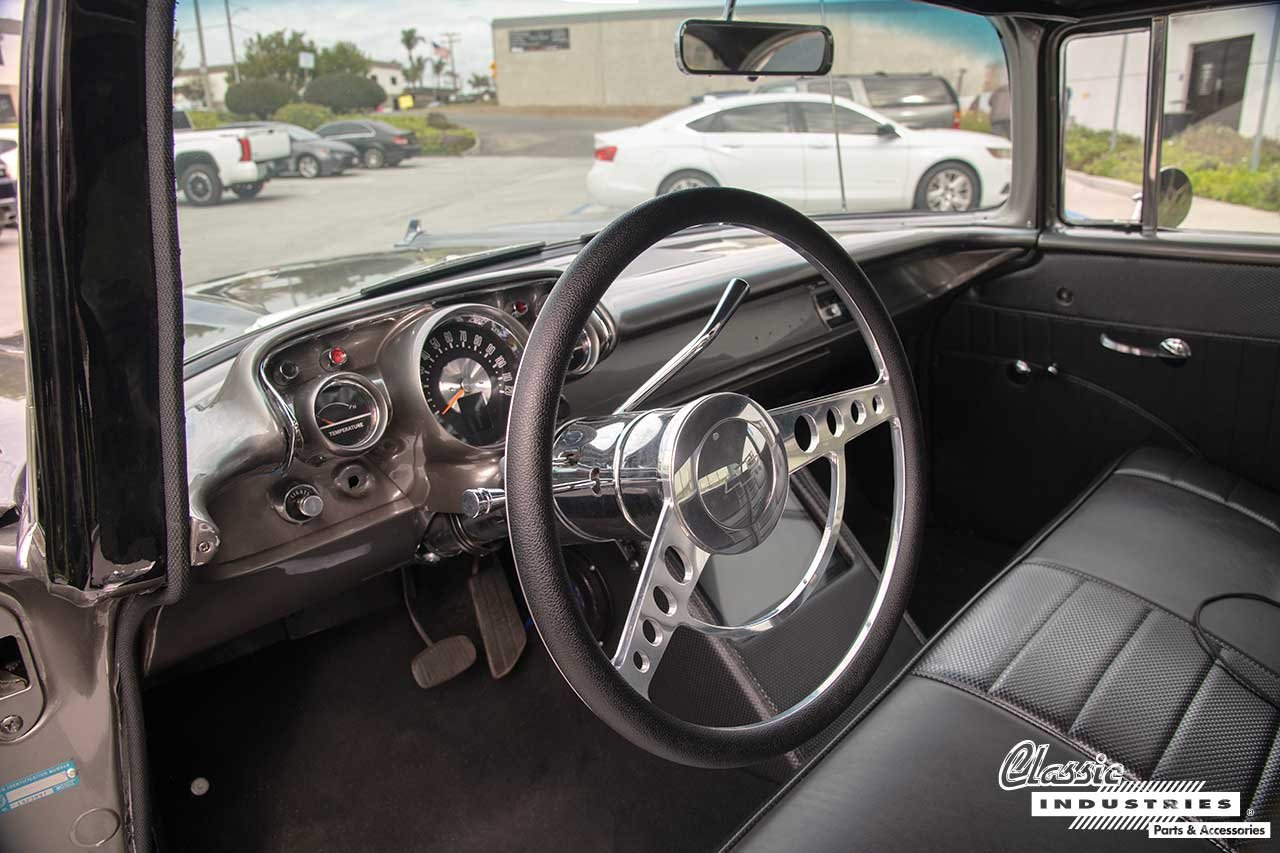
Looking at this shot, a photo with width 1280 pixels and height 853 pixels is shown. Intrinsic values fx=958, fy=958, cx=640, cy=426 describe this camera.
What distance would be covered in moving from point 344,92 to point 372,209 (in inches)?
10.4

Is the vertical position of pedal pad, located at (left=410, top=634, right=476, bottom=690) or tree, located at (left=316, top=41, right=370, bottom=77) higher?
tree, located at (left=316, top=41, right=370, bottom=77)

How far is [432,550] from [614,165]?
1.14 metres

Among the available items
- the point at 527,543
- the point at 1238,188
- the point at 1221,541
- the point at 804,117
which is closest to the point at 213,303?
the point at 527,543

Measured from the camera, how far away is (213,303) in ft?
5.47

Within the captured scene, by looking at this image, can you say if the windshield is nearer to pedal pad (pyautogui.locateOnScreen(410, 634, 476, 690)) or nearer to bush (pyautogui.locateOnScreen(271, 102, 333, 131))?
bush (pyautogui.locateOnScreen(271, 102, 333, 131))

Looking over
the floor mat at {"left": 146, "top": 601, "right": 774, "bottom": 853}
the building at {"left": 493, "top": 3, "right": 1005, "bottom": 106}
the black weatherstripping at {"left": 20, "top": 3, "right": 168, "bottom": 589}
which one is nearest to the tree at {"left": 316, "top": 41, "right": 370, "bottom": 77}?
the building at {"left": 493, "top": 3, "right": 1005, "bottom": 106}

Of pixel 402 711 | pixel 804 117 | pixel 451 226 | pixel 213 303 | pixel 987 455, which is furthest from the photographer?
pixel 987 455

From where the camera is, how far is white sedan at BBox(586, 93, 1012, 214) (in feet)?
7.97

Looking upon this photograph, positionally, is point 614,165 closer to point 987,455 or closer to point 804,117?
point 804,117

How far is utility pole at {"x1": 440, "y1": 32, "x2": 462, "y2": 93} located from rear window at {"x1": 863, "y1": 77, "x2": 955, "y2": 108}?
1.17 meters

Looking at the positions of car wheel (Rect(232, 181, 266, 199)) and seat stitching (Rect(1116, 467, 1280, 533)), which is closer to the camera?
car wheel (Rect(232, 181, 266, 199))

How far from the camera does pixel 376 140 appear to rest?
1.83 meters

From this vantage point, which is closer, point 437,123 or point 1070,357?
point 437,123

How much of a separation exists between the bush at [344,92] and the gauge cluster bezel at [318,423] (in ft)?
1.71
